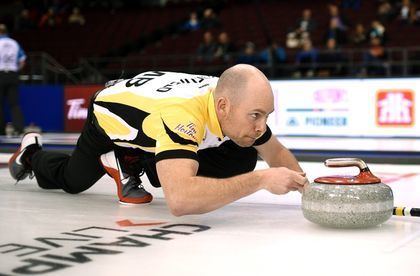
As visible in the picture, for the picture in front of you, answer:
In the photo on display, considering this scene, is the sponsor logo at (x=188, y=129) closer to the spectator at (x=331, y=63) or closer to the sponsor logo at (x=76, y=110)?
the spectator at (x=331, y=63)

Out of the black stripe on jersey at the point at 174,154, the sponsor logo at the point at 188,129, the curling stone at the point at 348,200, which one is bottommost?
the curling stone at the point at 348,200

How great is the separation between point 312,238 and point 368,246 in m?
0.25

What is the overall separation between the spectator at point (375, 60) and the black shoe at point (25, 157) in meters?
7.39

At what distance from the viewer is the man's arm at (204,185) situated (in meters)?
2.87

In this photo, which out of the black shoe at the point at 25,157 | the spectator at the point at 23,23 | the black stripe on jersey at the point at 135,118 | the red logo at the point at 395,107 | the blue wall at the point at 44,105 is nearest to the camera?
the black stripe on jersey at the point at 135,118

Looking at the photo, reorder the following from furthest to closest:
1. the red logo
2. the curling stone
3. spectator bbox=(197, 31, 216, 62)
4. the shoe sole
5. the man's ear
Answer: spectator bbox=(197, 31, 216, 62)
the red logo
the shoe sole
the man's ear
the curling stone

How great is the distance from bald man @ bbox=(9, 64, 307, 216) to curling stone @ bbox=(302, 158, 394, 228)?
11cm

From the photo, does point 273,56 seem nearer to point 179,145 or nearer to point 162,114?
point 162,114

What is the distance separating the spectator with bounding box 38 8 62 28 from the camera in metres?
19.6

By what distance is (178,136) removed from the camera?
9.75ft

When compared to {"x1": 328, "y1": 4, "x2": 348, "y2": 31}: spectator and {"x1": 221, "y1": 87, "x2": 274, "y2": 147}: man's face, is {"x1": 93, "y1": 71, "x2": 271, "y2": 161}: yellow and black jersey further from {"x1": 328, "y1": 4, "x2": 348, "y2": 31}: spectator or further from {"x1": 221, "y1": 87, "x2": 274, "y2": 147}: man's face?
{"x1": 328, "y1": 4, "x2": 348, "y2": 31}: spectator

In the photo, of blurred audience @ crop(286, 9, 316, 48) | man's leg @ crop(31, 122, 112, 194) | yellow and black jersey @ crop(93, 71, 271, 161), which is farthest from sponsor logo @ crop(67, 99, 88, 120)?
yellow and black jersey @ crop(93, 71, 271, 161)

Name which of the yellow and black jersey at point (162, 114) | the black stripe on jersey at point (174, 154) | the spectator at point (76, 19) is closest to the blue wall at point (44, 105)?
the spectator at point (76, 19)

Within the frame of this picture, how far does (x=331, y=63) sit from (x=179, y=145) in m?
8.89
